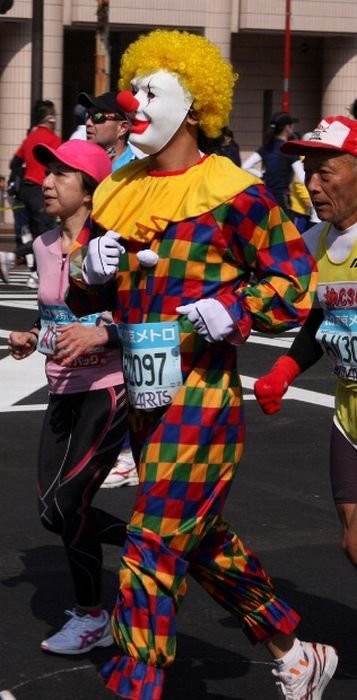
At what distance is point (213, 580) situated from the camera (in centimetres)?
476

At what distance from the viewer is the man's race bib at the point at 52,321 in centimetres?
582

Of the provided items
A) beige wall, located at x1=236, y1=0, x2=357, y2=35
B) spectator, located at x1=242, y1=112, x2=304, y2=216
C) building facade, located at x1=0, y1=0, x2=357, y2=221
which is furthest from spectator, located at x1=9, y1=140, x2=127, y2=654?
beige wall, located at x1=236, y1=0, x2=357, y2=35

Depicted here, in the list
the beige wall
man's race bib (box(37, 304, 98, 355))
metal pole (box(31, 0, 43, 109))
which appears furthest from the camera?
the beige wall

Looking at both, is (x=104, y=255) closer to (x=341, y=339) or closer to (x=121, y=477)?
(x=341, y=339)

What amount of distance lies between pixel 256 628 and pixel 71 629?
0.98 metres

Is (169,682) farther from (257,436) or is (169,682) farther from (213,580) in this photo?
(257,436)

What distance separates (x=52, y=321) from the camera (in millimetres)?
5891

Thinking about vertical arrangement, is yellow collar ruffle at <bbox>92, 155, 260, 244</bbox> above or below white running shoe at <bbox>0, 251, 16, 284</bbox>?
above

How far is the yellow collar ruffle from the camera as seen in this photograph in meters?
4.62

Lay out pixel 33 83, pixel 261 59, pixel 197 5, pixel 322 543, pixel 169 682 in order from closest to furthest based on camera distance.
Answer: pixel 169 682 → pixel 322 543 → pixel 33 83 → pixel 197 5 → pixel 261 59

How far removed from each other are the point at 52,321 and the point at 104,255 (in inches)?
49.4

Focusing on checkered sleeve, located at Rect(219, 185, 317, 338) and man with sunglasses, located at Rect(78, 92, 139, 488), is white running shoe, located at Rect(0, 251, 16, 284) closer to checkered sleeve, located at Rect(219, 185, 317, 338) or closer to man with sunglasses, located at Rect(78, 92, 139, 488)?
man with sunglasses, located at Rect(78, 92, 139, 488)

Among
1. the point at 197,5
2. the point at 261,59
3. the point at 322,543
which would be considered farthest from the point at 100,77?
the point at 322,543

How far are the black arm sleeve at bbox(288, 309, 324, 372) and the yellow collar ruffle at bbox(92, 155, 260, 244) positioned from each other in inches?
27.5
